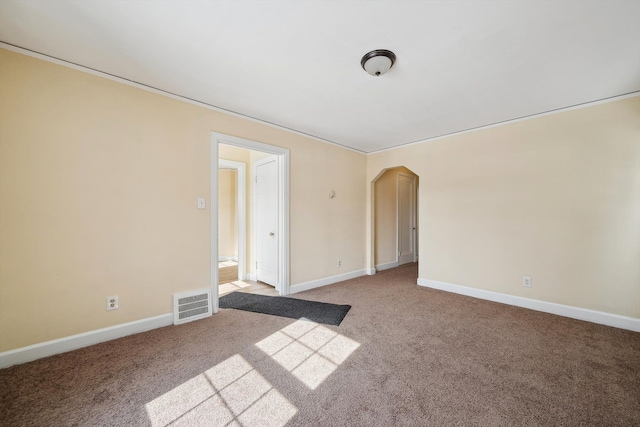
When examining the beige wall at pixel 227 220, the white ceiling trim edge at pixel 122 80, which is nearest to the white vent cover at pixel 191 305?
the white ceiling trim edge at pixel 122 80

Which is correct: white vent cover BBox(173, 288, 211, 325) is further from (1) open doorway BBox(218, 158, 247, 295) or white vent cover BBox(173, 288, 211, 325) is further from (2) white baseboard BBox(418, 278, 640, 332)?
(2) white baseboard BBox(418, 278, 640, 332)

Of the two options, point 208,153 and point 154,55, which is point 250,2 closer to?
point 154,55

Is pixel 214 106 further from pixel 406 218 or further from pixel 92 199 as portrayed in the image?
pixel 406 218

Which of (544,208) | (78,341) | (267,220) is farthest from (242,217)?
(544,208)

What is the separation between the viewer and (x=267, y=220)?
13.6 ft

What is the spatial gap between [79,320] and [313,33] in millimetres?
3124

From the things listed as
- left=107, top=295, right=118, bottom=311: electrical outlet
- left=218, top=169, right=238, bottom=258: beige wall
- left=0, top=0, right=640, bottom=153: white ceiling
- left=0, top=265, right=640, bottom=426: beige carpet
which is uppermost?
left=0, top=0, right=640, bottom=153: white ceiling

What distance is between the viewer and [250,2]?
1554mm

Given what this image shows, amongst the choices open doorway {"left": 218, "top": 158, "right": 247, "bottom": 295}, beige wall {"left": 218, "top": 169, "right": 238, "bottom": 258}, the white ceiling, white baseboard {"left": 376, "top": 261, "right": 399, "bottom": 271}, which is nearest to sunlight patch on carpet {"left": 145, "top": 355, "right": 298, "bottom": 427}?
the white ceiling

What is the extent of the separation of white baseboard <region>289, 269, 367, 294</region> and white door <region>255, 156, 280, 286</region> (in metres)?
0.35

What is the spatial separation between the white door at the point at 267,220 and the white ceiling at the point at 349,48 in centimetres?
125

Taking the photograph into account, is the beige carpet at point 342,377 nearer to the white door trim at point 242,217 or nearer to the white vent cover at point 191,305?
the white vent cover at point 191,305

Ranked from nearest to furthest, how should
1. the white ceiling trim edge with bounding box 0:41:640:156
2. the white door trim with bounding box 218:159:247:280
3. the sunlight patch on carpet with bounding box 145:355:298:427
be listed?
the sunlight patch on carpet with bounding box 145:355:298:427 → the white ceiling trim edge with bounding box 0:41:640:156 → the white door trim with bounding box 218:159:247:280

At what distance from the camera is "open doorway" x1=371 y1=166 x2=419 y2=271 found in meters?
5.41
